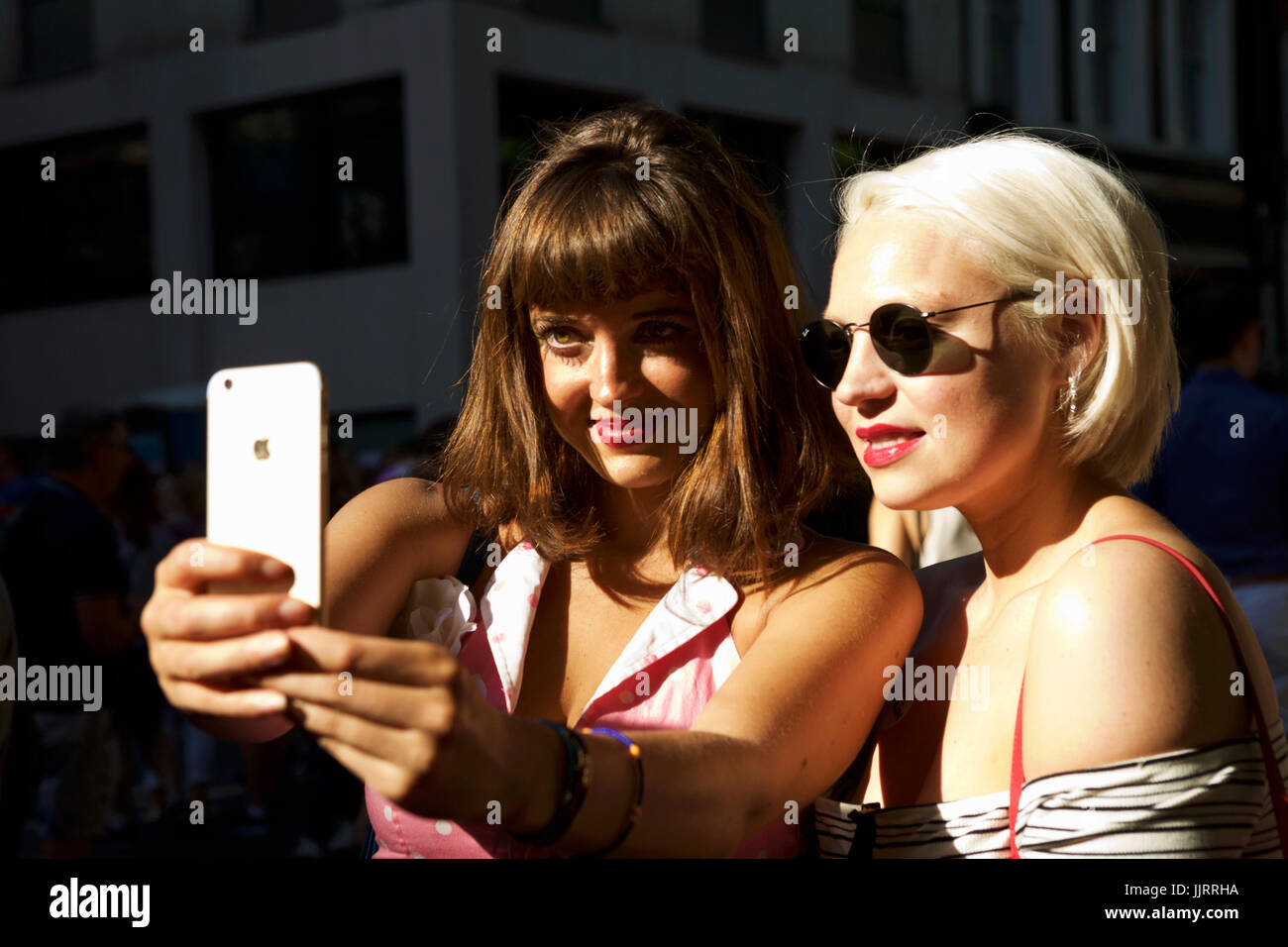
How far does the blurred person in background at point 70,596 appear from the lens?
5.36 meters

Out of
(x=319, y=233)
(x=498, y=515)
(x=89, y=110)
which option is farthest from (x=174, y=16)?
(x=498, y=515)

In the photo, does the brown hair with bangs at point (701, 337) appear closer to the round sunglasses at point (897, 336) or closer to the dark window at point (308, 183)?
the round sunglasses at point (897, 336)

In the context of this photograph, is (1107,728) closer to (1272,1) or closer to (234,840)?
(1272,1)

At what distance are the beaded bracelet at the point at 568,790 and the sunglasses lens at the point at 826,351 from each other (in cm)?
74

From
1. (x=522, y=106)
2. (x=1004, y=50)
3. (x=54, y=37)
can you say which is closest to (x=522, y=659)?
(x=522, y=106)

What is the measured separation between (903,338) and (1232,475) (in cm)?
297

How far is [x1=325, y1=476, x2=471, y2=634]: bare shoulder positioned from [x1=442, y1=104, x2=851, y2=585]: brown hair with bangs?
0.17 ft

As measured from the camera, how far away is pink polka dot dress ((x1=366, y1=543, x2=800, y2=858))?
5.86 feet

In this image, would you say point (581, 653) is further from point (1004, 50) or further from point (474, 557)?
point (1004, 50)

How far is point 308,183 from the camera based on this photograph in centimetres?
1366

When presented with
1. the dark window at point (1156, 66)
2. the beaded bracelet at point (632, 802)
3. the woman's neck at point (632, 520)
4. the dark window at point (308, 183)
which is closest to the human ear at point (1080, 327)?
the woman's neck at point (632, 520)

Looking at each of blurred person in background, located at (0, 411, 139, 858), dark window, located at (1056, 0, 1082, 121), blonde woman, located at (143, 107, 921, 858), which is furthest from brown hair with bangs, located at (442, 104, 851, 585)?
dark window, located at (1056, 0, 1082, 121)

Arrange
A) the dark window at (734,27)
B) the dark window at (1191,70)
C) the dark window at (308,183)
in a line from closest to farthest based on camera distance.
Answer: the dark window at (308,183)
the dark window at (734,27)
the dark window at (1191,70)

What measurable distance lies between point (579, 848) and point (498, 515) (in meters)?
0.84
